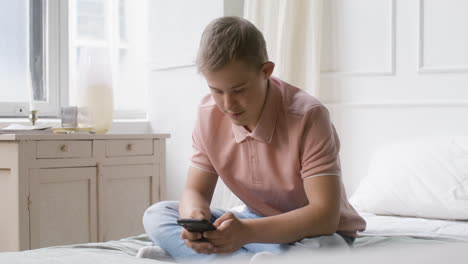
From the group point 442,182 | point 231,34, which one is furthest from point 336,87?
point 231,34

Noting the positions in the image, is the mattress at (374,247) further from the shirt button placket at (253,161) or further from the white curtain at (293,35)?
the white curtain at (293,35)

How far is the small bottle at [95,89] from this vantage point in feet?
8.94

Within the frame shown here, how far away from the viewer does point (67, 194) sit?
2463mm

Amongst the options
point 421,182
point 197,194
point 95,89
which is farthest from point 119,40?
point 197,194

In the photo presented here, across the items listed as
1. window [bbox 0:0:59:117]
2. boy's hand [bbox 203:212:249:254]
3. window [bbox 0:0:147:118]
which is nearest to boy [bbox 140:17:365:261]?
boy's hand [bbox 203:212:249:254]

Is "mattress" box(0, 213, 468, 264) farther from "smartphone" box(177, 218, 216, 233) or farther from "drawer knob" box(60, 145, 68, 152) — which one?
"drawer knob" box(60, 145, 68, 152)

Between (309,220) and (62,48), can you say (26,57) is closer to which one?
(62,48)

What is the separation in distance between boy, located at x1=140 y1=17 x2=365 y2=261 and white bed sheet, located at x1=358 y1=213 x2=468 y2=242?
26 cm

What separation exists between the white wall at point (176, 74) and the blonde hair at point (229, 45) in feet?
5.18

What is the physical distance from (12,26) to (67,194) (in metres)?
0.96

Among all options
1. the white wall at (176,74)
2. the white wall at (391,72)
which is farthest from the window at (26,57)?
the white wall at (391,72)

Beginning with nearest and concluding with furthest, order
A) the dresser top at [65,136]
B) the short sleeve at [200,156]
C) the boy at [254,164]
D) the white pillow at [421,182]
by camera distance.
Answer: the boy at [254,164] < the short sleeve at [200,156] < the white pillow at [421,182] < the dresser top at [65,136]

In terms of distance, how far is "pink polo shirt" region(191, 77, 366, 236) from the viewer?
1401 millimetres

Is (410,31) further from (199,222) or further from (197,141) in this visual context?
(199,222)
